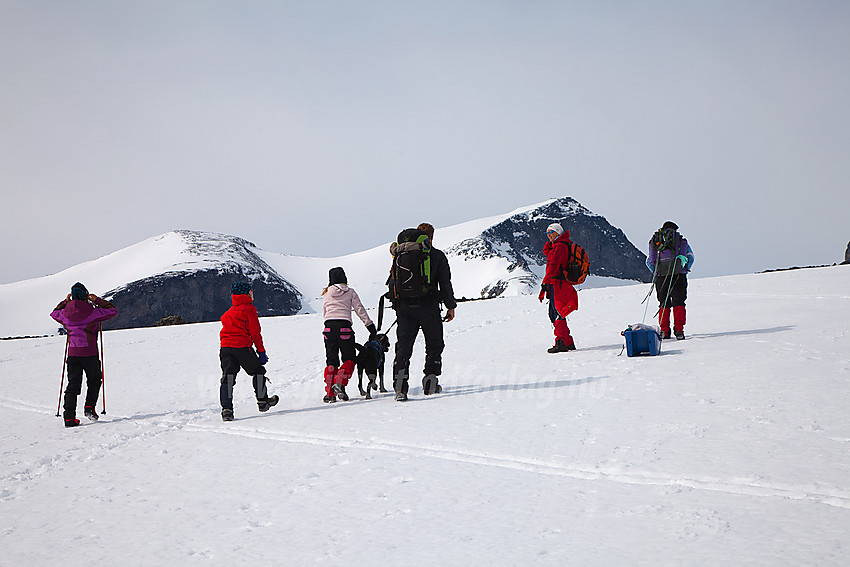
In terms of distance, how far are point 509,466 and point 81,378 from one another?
6.68 meters

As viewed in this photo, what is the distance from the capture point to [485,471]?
438cm

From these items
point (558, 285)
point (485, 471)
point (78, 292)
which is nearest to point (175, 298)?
point (78, 292)

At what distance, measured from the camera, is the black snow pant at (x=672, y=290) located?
10.4 m

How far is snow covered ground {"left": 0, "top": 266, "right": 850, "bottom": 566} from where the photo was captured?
324 centimetres

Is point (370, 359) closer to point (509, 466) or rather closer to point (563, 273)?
point (563, 273)

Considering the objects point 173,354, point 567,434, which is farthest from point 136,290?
point 567,434

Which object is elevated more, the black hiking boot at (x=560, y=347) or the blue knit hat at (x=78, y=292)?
the blue knit hat at (x=78, y=292)

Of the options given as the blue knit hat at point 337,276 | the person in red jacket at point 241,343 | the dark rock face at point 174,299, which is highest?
the dark rock face at point 174,299

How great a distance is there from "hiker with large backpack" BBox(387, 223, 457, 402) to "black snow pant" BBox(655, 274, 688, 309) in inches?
190

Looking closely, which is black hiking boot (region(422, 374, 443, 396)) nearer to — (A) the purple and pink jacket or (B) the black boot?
(B) the black boot

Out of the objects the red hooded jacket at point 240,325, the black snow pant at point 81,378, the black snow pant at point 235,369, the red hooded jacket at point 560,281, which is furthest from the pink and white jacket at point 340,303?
the black snow pant at point 81,378

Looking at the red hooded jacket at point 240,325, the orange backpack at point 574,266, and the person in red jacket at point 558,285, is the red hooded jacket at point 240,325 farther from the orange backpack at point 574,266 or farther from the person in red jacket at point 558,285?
the orange backpack at point 574,266

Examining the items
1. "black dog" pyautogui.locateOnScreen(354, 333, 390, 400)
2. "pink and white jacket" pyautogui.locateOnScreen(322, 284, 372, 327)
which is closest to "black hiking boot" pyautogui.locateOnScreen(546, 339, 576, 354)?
"black dog" pyautogui.locateOnScreen(354, 333, 390, 400)

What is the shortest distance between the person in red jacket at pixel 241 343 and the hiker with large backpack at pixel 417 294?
5.58 ft
